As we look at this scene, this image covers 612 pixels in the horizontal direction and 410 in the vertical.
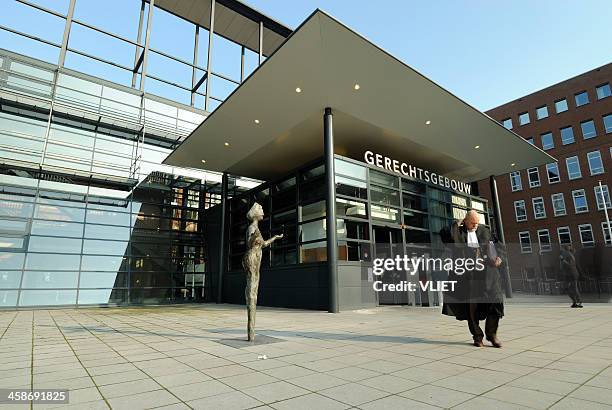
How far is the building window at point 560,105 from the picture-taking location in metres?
36.8

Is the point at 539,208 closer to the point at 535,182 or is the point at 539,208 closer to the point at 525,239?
the point at 535,182

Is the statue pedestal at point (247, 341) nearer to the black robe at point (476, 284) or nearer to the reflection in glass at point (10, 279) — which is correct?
the black robe at point (476, 284)

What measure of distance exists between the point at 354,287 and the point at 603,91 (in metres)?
38.9

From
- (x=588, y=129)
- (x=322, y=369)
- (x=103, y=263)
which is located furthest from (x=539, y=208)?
(x=322, y=369)

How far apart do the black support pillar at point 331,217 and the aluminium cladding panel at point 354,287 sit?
1.13 ft

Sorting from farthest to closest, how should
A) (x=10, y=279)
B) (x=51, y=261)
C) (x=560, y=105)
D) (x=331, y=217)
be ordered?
(x=560, y=105) → (x=51, y=261) → (x=10, y=279) → (x=331, y=217)

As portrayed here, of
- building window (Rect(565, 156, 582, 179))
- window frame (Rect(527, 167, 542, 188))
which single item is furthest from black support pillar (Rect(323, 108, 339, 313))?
window frame (Rect(527, 167, 542, 188))

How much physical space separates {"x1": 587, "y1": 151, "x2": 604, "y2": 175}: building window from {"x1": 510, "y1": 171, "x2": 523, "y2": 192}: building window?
6.63m

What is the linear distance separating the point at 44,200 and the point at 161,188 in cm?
574

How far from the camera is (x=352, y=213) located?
13398 millimetres

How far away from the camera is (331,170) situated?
12.5m

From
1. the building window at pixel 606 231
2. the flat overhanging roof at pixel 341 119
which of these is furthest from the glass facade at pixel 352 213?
the building window at pixel 606 231

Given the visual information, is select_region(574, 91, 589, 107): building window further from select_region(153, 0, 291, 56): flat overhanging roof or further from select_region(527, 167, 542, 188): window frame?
select_region(153, 0, 291, 56): flat overhanging roof

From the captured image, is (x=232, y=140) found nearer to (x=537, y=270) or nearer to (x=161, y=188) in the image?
(x=161, y=188)
